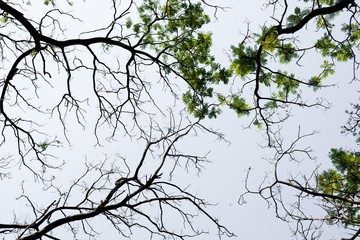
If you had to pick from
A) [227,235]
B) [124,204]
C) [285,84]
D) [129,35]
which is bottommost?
[227,235]

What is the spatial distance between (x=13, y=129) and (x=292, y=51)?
19.4 feet

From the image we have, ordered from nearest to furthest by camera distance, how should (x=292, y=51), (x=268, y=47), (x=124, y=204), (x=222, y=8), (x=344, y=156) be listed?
(x=268, y=47) → (x=124, y=204) → (x=292, y=51) → (x=222, y=8) → (x=344, y=156)

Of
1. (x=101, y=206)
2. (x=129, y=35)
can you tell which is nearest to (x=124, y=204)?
(x=101, y=206)

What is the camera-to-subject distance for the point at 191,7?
653 centimetres

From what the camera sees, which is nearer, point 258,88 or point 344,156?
point 258,88

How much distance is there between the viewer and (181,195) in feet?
18.5

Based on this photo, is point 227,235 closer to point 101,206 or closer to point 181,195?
point 181,195

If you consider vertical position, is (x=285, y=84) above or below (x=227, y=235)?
above

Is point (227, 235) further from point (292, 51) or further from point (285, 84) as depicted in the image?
point (292, 51)

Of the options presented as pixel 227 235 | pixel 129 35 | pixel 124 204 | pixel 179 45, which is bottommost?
pixel 227 235

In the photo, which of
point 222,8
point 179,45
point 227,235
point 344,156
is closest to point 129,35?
point 179,45

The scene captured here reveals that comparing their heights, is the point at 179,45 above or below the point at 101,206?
above

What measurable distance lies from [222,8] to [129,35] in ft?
6.21

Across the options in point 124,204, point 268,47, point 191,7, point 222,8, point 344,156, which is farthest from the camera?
point 344,156
